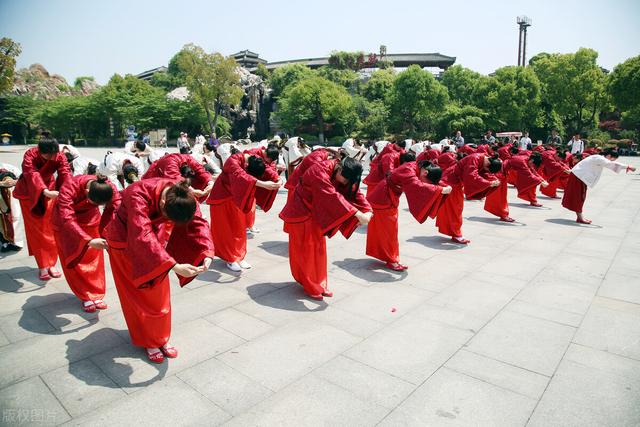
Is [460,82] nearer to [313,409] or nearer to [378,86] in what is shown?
[378,86]

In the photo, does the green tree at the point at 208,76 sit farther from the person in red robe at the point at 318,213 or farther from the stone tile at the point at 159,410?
the stone tile at the point at 159,410

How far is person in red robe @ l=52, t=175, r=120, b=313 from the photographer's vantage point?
3.86 m

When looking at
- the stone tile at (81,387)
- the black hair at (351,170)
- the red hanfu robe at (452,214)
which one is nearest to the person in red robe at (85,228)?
the stone tile at (81,387)

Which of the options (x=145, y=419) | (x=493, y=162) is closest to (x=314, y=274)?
(x=145, y=419)

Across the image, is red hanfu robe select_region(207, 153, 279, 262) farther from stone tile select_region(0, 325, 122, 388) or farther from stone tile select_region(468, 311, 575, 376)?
stone tile select_region(468, 311, 575, 376)

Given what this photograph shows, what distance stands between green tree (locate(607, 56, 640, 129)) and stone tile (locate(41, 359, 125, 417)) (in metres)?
30.5

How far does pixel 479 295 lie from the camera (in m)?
4.93

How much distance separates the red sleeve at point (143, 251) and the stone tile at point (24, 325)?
161 cm

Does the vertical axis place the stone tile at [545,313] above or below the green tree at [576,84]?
below

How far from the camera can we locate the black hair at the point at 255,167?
224 inches

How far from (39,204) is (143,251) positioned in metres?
2.99

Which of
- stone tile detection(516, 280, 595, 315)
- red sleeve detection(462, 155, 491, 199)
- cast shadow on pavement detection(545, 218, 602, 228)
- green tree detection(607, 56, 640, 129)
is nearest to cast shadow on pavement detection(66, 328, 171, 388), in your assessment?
stone tile detection(516, 280, 595, 315)

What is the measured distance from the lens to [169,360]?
351 centimetres

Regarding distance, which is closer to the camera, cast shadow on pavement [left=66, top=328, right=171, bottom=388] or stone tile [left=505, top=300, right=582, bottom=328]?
cast shadow on pavement [left=66, top=328, right=171, bottom=388]
